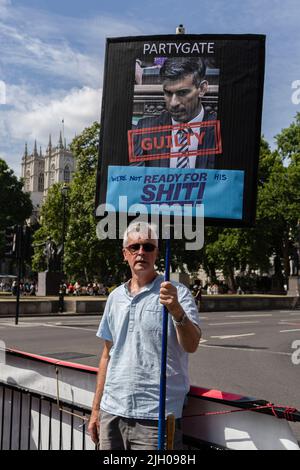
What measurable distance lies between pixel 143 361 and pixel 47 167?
597ft

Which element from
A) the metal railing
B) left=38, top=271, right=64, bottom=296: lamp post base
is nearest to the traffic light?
left=38, top=271, right=64, bottom=296: lamp post base

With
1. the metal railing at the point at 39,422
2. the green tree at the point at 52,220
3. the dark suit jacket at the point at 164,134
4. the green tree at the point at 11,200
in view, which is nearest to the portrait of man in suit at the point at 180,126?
the dark suit jacket at the point at 164,134

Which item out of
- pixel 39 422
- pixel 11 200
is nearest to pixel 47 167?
pixel 11 200

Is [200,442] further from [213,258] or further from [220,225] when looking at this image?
[213,258]

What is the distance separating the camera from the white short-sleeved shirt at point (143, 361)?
9.43 feet

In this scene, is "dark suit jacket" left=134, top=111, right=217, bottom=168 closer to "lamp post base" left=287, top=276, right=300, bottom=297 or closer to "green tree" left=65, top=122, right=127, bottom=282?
"green tree" left=65, top=122, right=127, bottom=282

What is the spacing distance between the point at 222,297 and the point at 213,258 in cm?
1737

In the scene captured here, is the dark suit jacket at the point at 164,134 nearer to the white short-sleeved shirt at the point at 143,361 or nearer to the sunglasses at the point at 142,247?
the sunglasses at the point at 142,247

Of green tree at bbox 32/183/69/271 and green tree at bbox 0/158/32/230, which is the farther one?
green tree at bbox 0/158/32/230

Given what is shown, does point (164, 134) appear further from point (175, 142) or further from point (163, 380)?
point (163, 380)

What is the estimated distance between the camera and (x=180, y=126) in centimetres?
302

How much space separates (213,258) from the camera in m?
54.2

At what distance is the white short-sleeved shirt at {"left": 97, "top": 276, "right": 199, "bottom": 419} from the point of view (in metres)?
2.88
